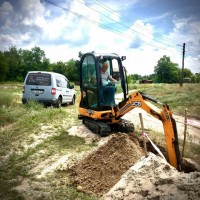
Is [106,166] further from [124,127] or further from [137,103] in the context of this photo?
[124,127]

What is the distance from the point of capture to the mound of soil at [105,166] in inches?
237

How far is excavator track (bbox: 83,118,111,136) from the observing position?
8883mm

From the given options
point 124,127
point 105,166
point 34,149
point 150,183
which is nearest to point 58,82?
point 124,127

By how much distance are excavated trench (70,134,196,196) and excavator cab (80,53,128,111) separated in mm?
1813

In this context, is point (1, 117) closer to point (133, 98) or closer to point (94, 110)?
point (94, 110)

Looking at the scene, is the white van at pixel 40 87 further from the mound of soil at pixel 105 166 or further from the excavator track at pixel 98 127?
the mound of soil at pixel 105 166

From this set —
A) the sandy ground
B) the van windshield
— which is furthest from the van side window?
the sandy ground

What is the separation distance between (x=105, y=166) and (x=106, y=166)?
3 centimetres

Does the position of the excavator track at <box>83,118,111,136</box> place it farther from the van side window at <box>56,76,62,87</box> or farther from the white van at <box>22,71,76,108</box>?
the van side window at <box>56,76,62,87</box>

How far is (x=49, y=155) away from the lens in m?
7.70

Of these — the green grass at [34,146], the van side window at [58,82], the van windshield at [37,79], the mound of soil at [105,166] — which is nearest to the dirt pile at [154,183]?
the mound of soil at [105,166]

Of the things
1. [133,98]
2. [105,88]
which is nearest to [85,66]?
[105,88]

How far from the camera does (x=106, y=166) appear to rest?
664cm

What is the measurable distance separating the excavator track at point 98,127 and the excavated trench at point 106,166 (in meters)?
0.98
